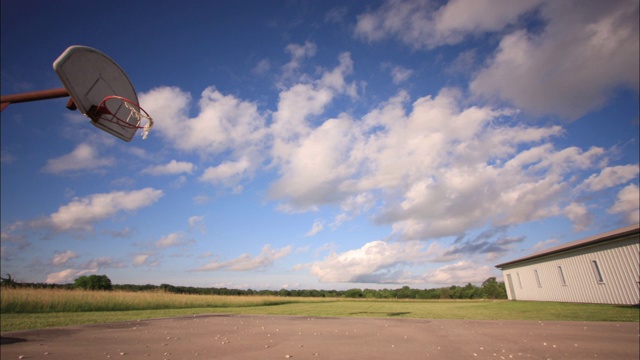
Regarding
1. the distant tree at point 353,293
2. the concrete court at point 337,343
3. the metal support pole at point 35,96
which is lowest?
the concrete court at point 337,343

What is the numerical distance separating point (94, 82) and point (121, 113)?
0.67 m

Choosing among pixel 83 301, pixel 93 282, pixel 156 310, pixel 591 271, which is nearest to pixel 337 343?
pixel 156 310

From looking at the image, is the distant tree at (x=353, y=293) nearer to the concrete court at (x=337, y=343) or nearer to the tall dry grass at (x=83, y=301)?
the tall dry grass at (x=83, y=301)

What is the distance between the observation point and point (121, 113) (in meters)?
5.69

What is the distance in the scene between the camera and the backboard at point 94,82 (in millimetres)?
4668

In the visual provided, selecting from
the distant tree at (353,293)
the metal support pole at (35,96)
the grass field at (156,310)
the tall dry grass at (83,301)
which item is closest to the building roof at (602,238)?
the grass field at (156,310)

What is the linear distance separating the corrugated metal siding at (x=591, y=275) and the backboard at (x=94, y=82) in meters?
25.6

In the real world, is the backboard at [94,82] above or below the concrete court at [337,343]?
above

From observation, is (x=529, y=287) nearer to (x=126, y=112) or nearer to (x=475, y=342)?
(x=475, y=342)

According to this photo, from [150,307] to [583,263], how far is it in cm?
3168

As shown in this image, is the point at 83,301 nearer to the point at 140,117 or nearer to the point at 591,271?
the point at 140,117

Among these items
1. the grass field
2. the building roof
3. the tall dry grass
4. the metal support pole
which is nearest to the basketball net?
the metal support pole

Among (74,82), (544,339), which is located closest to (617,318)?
(544,339)

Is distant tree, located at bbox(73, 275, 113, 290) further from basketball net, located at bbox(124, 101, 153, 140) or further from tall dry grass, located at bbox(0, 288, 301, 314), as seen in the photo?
basketball net, located at bbox(124, 101, 153, 140)
